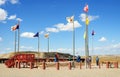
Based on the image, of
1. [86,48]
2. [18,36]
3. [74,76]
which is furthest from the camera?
[18,36]

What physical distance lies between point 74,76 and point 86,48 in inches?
514

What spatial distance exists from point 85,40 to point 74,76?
14.2 metres

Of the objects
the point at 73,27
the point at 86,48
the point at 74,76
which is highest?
the point at 73,27

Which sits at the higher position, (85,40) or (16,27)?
(16,27)

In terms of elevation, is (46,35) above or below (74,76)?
above

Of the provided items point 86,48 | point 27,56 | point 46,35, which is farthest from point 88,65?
point 46,35

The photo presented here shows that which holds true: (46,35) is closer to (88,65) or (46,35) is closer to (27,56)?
(27,56)

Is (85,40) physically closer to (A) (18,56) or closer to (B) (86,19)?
(B) (86,19)

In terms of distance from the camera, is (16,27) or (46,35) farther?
(46,35)

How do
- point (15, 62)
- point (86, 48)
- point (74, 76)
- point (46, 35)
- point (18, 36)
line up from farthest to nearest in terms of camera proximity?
point (46, 35), point (18, 36), point (15, 62), point (86, 48), point (74, 76)

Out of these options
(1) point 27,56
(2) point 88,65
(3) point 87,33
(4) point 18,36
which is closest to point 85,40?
(3) point 87,33

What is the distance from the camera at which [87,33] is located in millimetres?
35500

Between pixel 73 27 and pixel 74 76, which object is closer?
pixel 74 76

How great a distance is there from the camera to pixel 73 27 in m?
39.1
